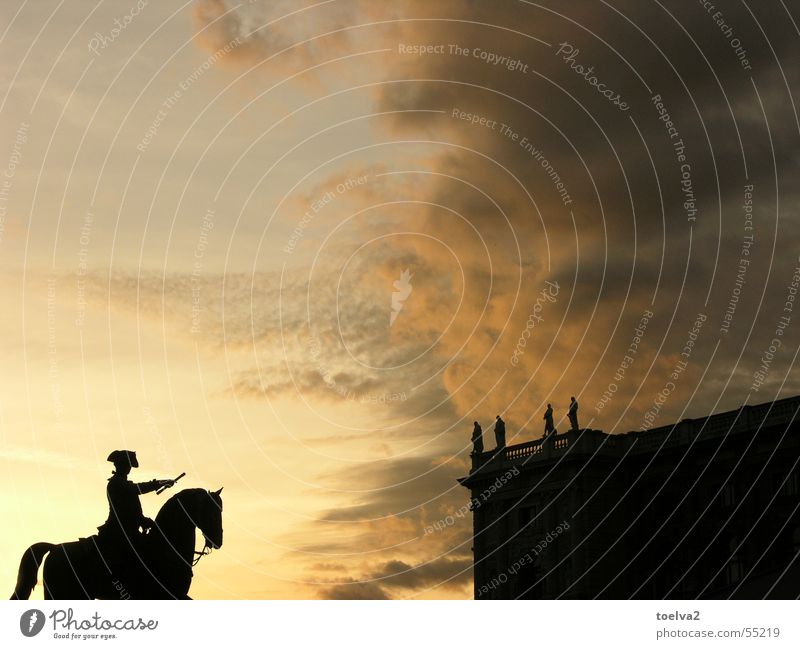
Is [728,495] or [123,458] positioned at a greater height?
[728,495]

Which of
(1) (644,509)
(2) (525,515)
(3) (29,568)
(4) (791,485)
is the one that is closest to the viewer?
(3) (29,568)

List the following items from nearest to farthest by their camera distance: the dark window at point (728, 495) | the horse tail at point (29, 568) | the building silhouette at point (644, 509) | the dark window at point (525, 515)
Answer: the horse tail at point (29, 568), the building silhouette at point (644, 509), the dark window at point (728, 495), the dark window at point (525, 515)

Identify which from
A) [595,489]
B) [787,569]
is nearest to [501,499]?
[595,489]

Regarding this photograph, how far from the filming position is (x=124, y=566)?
36438mm

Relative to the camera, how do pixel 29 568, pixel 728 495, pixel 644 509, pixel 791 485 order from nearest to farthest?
pixel 29 568
pixel 791 485
pixel 728 495
pixel 644 509

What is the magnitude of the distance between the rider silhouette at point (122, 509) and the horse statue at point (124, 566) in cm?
25

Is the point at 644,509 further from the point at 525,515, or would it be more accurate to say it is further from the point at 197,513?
the point at 197,513

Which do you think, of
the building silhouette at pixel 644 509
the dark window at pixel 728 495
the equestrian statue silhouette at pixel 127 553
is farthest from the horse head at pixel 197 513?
the dark window at pixel 728 495

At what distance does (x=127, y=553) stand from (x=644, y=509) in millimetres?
55349

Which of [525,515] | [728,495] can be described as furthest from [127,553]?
[525,515]

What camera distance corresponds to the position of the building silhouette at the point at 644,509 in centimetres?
7962

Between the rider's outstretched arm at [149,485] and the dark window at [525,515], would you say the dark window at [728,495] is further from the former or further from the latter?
the rider's outstretched arm at [149,485]
